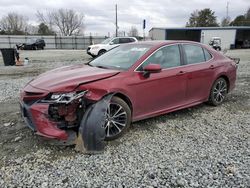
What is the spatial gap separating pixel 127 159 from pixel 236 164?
1.38 m

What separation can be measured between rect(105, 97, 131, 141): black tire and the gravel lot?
0.13m

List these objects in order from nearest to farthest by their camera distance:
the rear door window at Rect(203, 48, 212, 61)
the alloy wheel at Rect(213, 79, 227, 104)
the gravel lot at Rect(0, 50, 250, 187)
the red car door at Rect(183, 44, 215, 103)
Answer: the gravel lot at Rect(0, 50, 250, 187) → the red car door at Rect(183, 44, 215, 103) → the rear door window at Rect(203, 48, 212, 61) → the alloy wheel at Rect(213, 79, 227, 104)

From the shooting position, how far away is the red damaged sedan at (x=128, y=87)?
3082 millimetres

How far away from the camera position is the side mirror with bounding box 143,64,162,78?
11.8 ft

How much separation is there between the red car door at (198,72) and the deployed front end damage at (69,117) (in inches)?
79.4

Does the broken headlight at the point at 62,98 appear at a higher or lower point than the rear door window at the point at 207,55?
lower

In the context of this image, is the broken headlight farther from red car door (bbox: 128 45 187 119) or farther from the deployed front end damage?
red car door (bbox: 128 45 187 119)

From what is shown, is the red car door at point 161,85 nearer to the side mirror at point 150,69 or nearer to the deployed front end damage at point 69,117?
the side mirror at point 150,69

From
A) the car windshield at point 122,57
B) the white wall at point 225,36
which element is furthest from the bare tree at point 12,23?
the car windshield at point 122,57

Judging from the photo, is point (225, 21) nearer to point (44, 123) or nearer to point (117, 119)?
point (117, 119)

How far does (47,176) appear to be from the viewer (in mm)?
2611

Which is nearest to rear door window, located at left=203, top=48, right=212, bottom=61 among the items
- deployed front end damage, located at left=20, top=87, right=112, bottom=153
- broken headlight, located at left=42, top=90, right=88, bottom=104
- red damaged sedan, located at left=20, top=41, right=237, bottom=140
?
red damaged sedan, located at left=20, top=41, right=237, bottom=140

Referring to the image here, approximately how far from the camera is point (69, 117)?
315cm

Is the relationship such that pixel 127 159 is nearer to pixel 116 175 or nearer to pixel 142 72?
pixel 116 175
